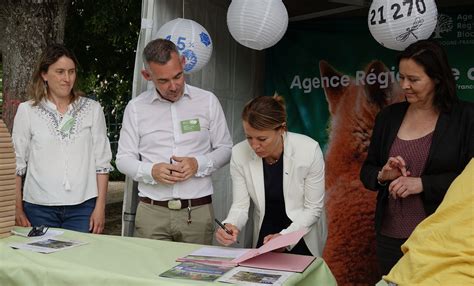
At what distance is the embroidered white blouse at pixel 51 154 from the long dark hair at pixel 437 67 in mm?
1433

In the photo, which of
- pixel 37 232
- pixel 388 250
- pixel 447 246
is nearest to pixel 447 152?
pixel 388 250

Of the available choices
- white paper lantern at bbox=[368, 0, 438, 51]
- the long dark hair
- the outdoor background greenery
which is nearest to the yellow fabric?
the long dark hair

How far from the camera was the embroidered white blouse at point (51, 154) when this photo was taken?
88.1 inches

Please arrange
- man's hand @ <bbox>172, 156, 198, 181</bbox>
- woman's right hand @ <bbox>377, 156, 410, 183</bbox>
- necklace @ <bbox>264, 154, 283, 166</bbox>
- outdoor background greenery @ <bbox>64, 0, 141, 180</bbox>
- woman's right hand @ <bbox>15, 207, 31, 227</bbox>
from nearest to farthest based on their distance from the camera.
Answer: woman's right hand @ <bbox>377, 156, 410, 183</bbox>
necklace @ <bbox>264, 154, 283, 166</bbox>
man's hand @ <bbox>172, 156, 198, 181</bbox>
woman's right hand @ <bbox>15, 207, 31, 227</bbox>
outdoor background greenery @ <bbox>64, 0, 141, 180</bbox>

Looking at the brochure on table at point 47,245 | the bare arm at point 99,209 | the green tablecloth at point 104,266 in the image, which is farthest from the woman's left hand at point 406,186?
the bare arm at point 99,209

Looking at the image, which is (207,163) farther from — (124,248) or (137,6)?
(137,6)

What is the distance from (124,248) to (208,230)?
0.64m

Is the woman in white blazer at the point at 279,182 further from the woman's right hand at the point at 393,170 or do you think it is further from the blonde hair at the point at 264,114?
the woman's right hand at the point at 393,170

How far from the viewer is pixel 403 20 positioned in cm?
205

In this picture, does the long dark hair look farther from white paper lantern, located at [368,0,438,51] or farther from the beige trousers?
the beige trousers

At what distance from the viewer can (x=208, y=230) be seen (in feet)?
7.61

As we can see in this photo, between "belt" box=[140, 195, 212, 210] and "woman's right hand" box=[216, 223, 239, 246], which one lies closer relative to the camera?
"woman's right hand" box=[216, 223, 239, 246]

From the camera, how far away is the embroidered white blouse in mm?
2238

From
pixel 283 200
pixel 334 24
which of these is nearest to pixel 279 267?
pixel 283 200
